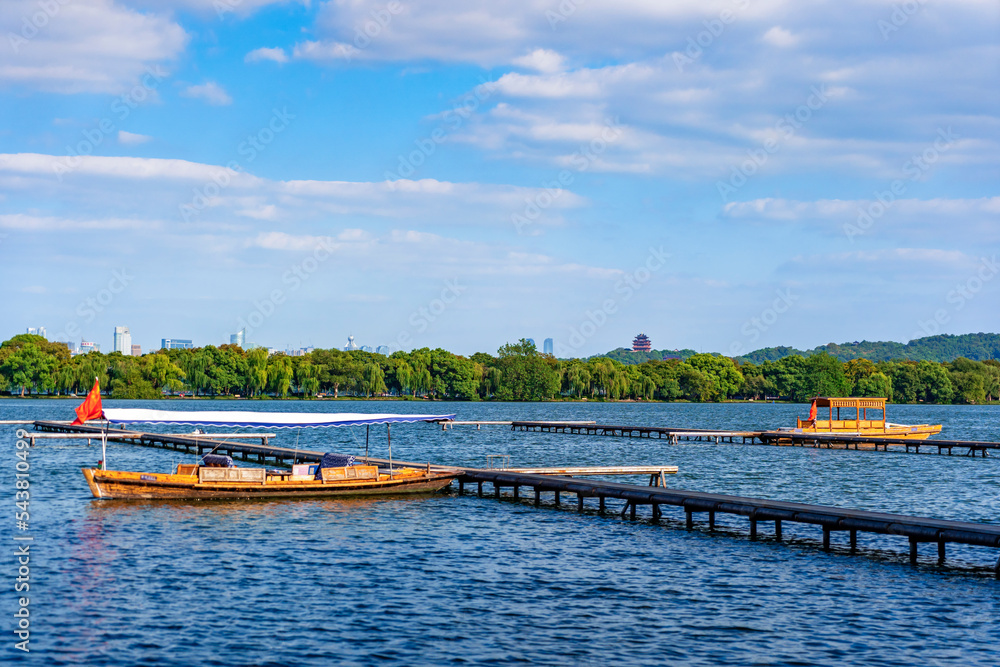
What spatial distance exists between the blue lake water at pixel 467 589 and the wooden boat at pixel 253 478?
72 centimetres

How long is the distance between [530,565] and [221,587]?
28.6ft

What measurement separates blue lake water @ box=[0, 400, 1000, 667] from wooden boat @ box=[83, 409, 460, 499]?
0.72 meters

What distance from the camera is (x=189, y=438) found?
70.9m

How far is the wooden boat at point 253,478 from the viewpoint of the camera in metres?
37.3

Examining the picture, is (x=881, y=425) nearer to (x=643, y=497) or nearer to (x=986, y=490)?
(x=986, y=490)

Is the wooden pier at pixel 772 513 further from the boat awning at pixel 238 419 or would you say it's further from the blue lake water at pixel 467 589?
the boat awning at pixel 238 419

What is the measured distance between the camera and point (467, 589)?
24.0m

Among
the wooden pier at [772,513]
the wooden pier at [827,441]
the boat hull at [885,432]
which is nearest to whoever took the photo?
the wooden pier at [772,513]

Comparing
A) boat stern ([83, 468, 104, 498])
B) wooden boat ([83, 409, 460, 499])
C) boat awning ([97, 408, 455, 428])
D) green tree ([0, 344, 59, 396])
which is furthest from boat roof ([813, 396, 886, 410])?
green tree ([0, 344, 59, 396])

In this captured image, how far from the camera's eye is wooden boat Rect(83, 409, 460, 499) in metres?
37.3

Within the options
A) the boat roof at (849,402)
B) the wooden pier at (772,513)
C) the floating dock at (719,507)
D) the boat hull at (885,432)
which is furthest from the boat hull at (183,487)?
the boat hull at (885,432)

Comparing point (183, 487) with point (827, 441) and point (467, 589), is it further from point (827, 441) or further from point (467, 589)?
point (827, 441)

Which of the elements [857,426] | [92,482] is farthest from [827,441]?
[92,482]

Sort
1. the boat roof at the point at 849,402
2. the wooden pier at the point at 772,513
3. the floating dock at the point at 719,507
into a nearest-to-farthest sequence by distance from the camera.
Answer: the wooden pier at the point at 772,513
the floating dock at the point at 719,507
the boat roof at the point at 849,402
